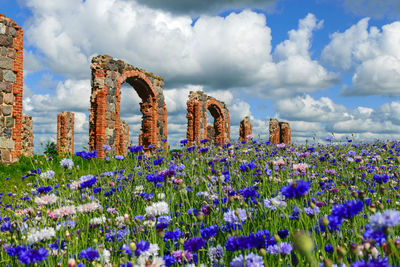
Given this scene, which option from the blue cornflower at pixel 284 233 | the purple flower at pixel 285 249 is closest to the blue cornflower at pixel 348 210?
the purple flower at pixel 285 249

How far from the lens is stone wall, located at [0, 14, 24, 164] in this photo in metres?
10.9

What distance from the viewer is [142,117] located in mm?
17172

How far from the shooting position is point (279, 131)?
114 feet

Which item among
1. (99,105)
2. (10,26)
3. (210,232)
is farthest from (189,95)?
(210,232)

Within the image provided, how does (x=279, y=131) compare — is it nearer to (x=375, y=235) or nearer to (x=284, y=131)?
(x=284, y=131)

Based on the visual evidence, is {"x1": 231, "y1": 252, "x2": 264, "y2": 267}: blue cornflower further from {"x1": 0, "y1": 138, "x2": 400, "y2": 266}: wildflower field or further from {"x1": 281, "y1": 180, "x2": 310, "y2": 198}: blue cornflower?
{"x1": 281, "y1": 180, "x2": 310, "y2": 198}: blue cornflower

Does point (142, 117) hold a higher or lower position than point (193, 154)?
higher

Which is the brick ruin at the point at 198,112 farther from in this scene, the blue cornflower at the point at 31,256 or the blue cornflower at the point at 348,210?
the blue cornflower at the point at 348,210

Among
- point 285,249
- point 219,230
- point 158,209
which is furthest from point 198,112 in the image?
point 285,249

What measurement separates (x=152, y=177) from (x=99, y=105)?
11398mm

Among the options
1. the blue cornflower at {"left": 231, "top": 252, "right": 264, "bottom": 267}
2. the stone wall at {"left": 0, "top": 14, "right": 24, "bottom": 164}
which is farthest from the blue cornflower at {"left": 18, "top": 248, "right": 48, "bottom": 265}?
the stone wall at {"left": 0, "top": 14, "right": 24, "bottom": 164}

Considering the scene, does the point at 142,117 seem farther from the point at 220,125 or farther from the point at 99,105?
the point at 220,125

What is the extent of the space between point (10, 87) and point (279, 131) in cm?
2836

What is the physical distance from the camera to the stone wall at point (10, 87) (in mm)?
10859
